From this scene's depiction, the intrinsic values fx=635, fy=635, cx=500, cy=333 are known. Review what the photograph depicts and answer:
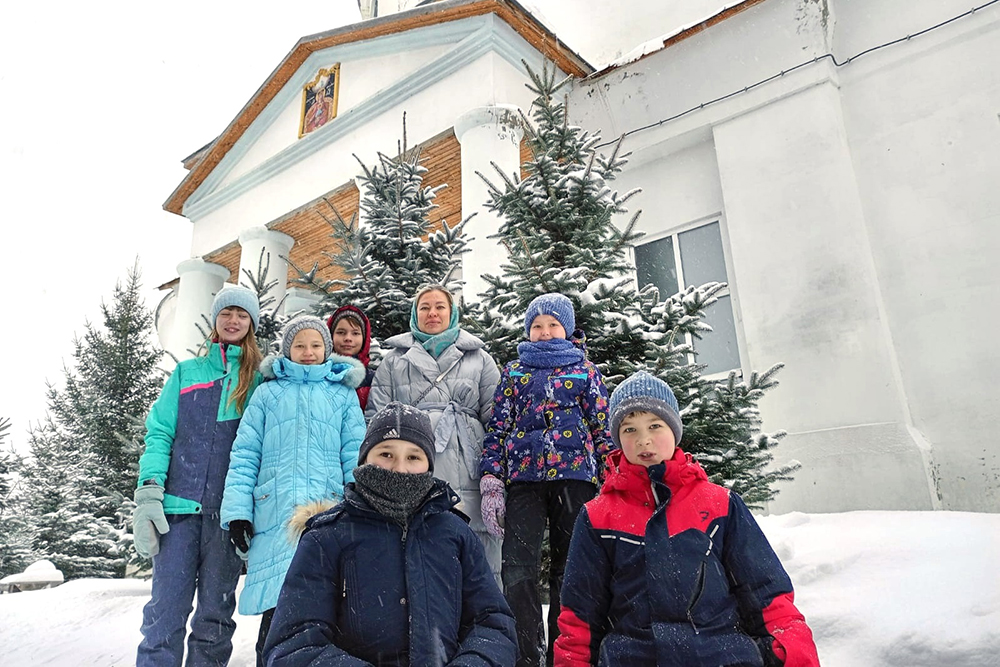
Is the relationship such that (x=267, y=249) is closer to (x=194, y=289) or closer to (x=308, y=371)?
(x=194, y=289)

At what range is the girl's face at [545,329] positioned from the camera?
144 inches

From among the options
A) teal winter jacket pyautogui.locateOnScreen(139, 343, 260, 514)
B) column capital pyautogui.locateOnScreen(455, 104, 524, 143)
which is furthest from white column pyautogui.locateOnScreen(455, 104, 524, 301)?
teal winter jacket pyautogui.locateOnScreen(139, 343, 260, 514)

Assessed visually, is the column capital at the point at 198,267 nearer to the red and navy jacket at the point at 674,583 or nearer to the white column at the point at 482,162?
the white column at the point at 482,162

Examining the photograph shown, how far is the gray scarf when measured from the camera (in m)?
2.06

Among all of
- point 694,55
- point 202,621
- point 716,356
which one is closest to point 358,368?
point 202,621

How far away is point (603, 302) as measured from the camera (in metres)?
4.57

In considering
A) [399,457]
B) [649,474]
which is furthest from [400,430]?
[649,474]

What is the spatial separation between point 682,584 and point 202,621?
2.28 meters

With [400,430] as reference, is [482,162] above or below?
above

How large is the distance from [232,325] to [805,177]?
7.08 m

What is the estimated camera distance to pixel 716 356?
28.2 ft

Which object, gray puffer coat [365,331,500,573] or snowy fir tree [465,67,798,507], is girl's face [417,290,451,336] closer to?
gray puffer coat [365,331,500,573]

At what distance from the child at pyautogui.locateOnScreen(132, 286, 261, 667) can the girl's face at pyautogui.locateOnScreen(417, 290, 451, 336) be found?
0.97m

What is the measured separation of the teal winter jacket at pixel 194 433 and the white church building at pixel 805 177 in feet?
15.9
